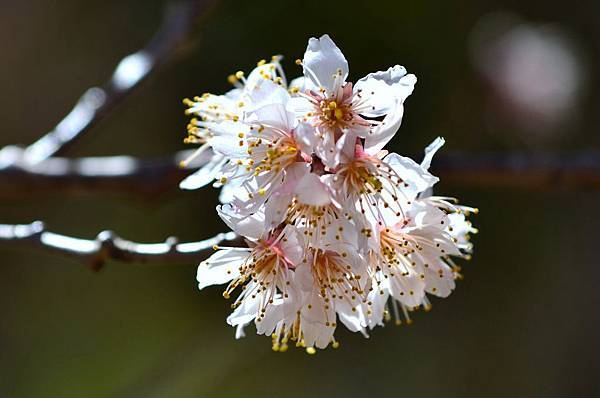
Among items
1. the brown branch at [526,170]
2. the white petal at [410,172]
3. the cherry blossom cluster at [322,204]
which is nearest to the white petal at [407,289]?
the cherry blossom cluster at [322,204]

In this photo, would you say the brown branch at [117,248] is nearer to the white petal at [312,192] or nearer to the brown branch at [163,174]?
the white petal at [312,192]

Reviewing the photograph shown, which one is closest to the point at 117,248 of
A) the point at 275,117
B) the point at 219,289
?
the point at 275,117

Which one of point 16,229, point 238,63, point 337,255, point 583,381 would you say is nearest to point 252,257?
point 337,255

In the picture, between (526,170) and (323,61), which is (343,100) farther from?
(526,170)

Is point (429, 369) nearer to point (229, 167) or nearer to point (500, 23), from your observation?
point (500, 23)

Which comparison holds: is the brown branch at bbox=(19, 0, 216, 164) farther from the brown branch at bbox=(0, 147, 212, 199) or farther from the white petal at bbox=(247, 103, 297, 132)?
the white petal at bbox=(247, 103, 297, 132)
